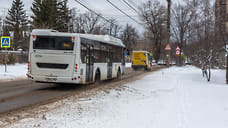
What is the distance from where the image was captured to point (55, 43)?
11.9 metres

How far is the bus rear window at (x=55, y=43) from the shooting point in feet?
39.0

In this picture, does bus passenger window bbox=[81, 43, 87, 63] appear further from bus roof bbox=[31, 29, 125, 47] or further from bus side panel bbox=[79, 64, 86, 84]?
bus roof bbox=[31, 29, 125, 47]

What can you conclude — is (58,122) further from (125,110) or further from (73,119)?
(125,110)

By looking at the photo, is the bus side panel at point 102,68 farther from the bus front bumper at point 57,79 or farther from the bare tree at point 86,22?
the bare tree at point 86,22

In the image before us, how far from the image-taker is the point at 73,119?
600 cm

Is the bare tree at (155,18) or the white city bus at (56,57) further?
the bare tree at (155,18)

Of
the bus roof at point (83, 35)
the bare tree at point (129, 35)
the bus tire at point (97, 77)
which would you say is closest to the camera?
the bus roof at point (83, 35)

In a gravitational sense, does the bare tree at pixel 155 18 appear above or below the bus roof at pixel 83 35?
above

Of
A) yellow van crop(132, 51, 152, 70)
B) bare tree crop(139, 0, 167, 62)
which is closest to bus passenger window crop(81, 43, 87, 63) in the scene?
yellow van crop(132, 51, 152, 70)

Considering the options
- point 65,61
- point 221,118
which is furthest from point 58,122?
point 65,61

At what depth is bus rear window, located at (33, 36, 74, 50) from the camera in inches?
468

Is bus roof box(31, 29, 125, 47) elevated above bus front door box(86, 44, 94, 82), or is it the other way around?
bus roof box(31, 29, 125, 47)

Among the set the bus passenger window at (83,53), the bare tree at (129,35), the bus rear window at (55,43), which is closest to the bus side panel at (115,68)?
the bus passenger window at (83,53)

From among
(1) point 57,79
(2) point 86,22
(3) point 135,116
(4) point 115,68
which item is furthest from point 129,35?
(3) point 135,116
